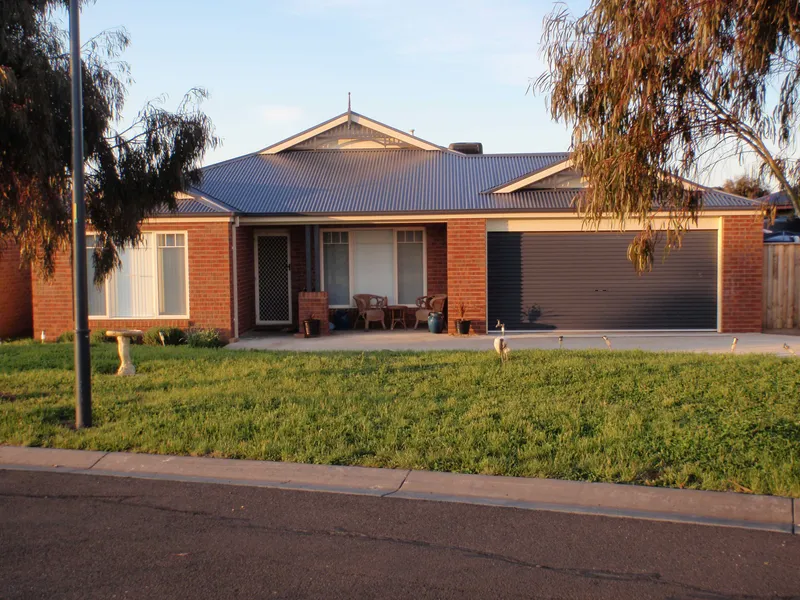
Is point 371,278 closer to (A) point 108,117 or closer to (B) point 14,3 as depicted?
(A) point 108,117

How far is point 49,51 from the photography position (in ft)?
31.6

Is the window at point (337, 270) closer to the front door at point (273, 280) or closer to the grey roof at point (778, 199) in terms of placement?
the front door at point (273, 280)

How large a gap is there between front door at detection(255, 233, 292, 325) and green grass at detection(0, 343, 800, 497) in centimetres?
668

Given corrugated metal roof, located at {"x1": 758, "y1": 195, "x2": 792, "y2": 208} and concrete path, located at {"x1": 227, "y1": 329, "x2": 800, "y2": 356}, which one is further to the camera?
concrete path, located at {"x1": 227, "y1": 329, "x2": 800, "y2": 356}

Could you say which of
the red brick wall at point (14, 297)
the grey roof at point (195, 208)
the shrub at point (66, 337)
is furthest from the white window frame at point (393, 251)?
the red brick wall at point (14, 297)

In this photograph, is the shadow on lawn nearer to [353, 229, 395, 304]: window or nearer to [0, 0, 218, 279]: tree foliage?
[0, 0, 218, 279]: tree foliage

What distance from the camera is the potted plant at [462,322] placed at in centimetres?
1736

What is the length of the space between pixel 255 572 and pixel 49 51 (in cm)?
717

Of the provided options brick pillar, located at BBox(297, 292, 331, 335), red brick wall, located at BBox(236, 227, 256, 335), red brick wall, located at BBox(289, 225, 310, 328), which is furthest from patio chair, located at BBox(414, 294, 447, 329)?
red brick wall, located at BBox(236, 227, 256, 335)

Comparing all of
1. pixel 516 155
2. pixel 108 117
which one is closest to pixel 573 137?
pixel 108 117

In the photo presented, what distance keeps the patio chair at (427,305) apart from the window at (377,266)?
1.65 ft

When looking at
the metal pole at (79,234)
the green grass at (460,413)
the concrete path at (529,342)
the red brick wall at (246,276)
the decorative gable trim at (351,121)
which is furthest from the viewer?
the decorative gable trim at (351,121)

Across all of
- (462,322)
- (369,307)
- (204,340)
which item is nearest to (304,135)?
(369,307)

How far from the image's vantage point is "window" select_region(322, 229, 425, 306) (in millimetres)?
19797
